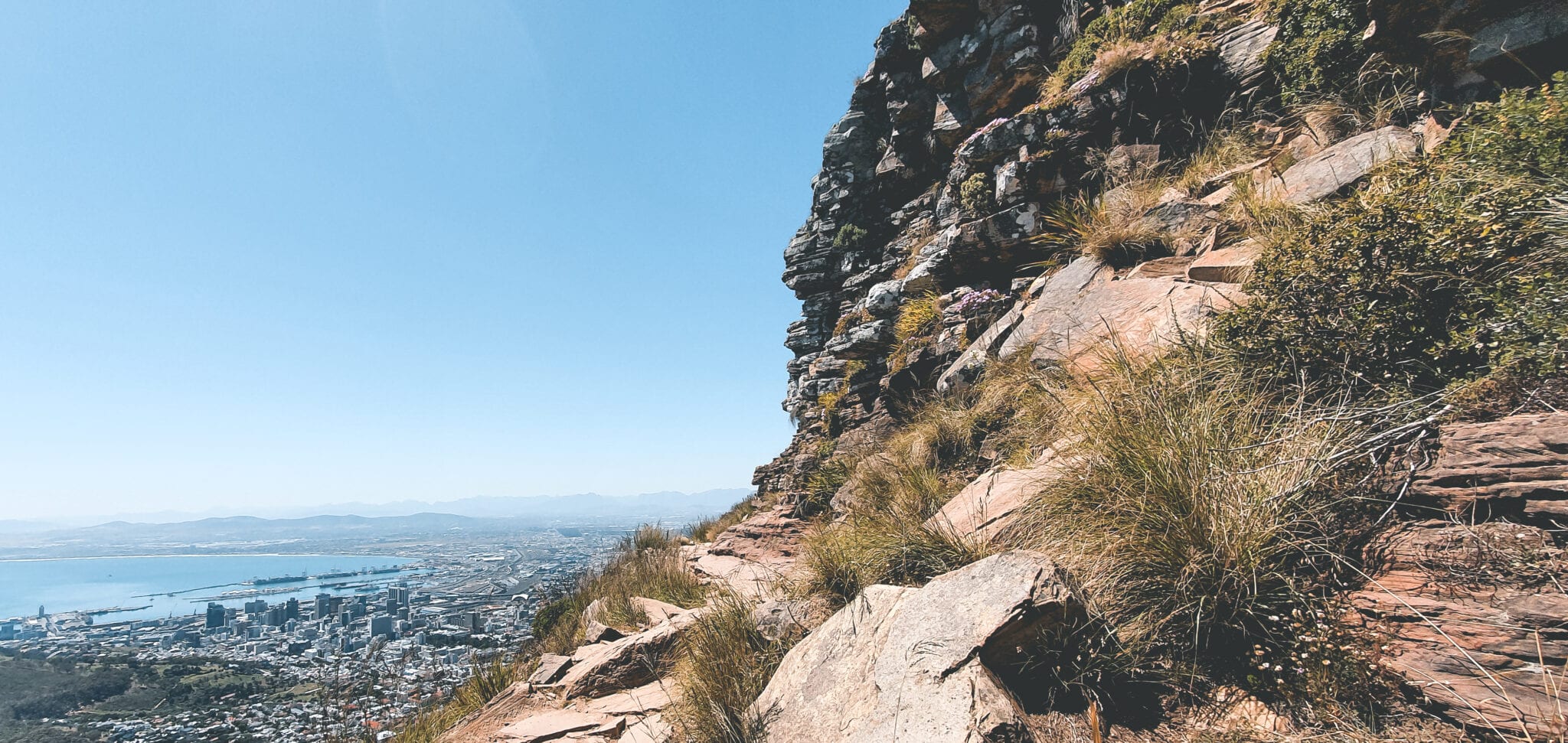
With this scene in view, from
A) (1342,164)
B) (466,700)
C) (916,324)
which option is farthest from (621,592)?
(1342,164)

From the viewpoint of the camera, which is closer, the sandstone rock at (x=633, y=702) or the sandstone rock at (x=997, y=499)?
the sandstone rock at (x=997, y=499)

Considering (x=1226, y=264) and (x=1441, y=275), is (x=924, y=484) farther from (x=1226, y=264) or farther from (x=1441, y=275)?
(x=1441, y=275)

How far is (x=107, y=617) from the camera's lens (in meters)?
40.8

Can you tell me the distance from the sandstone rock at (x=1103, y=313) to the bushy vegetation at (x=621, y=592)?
4.30 meters

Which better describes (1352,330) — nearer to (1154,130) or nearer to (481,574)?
(1154,130)

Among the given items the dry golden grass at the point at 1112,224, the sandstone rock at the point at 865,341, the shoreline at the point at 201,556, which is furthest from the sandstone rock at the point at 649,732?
the shoreline at the point at 201,556

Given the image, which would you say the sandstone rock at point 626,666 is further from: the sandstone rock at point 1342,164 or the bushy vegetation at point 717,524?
the bushy vegetation at point 717,524

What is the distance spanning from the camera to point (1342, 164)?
493cm

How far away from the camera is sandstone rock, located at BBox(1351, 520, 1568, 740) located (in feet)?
5.23

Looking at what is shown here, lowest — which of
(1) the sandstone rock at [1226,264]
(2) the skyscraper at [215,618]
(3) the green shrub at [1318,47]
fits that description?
(2) the skyscraper at [215,618]

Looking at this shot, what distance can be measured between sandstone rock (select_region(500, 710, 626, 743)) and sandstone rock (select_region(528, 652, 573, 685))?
2.40ft

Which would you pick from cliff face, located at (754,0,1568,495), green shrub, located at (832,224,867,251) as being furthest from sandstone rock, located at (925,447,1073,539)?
green shrub, located at (832,224,867,251)

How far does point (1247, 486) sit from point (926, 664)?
160 centimetres

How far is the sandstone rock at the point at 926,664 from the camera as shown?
6.78 ft
